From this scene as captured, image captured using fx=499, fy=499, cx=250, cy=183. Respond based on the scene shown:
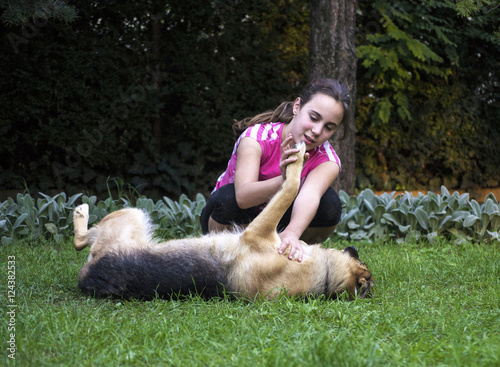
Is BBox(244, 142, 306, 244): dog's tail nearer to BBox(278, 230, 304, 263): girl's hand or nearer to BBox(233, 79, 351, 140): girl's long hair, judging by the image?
BBox(278, 230, 304, 263): girl's hand

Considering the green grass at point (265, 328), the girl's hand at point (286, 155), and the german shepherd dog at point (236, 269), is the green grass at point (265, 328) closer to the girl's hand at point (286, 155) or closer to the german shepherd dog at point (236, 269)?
the german shepherd dog at point (236, 269)

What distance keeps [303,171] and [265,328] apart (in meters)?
1.54

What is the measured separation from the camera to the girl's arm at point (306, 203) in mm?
3092

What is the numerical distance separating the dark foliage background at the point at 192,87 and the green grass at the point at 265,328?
3.46 meters

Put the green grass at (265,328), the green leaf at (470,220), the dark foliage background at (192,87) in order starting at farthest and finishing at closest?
the dark foliage background at (192,87) → the green leaf at (470,220) → the green grass at (265,328)

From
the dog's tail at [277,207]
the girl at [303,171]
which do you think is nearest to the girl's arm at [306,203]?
the girl at [303,171]

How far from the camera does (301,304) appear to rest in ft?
9.05

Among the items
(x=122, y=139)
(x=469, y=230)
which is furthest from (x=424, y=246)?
(x=122, y=139)

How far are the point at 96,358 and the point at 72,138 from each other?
5.02 m

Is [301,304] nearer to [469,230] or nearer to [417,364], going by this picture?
[417,364]

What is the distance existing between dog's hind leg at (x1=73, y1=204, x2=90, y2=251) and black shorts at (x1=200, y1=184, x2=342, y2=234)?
36.7 inches

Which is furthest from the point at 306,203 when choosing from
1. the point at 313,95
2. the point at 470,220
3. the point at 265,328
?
the point at 470,220

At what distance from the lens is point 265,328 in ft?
7.84

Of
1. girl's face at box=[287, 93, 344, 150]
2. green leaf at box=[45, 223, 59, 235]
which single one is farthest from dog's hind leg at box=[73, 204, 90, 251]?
girl's face at box=[287, 93, 344, 150]
